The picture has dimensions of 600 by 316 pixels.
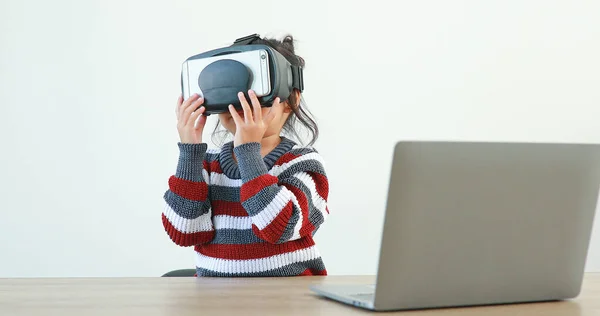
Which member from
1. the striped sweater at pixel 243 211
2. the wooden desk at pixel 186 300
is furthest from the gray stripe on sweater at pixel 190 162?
the wooden desk at pixel 186 300

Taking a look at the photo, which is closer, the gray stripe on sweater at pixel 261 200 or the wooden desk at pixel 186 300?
Answer: the wooden desk at pixel 186 300

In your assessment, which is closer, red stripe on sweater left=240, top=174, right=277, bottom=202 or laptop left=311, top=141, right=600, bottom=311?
laptop left=311, top=141, right=600, bottom=311

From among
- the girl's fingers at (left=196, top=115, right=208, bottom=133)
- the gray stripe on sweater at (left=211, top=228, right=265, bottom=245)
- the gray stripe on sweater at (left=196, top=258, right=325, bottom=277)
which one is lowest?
the gray stripe on sweater at (left=196, top=258, right=325, bottom=277)

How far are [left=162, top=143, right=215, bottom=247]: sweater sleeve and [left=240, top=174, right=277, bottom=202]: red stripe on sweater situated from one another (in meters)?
0.11

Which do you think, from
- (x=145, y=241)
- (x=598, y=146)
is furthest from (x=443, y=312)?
(x=145, y=241)

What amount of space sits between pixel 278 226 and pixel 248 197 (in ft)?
0.24

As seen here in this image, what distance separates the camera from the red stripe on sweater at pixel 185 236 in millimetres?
1450

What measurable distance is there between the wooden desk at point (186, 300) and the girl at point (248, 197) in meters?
0.23

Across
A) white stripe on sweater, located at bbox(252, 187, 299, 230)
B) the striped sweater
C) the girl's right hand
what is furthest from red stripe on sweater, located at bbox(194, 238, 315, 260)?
the girl's right hand

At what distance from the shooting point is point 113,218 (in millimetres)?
2725

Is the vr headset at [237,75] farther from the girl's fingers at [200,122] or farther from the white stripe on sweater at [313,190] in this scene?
the white stripe on sweater at [313,190]

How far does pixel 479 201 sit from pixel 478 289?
0.11 m

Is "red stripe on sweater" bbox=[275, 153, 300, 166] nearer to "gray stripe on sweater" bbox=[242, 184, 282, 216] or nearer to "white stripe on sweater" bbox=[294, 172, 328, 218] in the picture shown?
"white stripe on sweater" bbox=[294, 172, 328, 218]

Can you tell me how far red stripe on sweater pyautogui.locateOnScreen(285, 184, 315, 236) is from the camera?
1.40 meters
